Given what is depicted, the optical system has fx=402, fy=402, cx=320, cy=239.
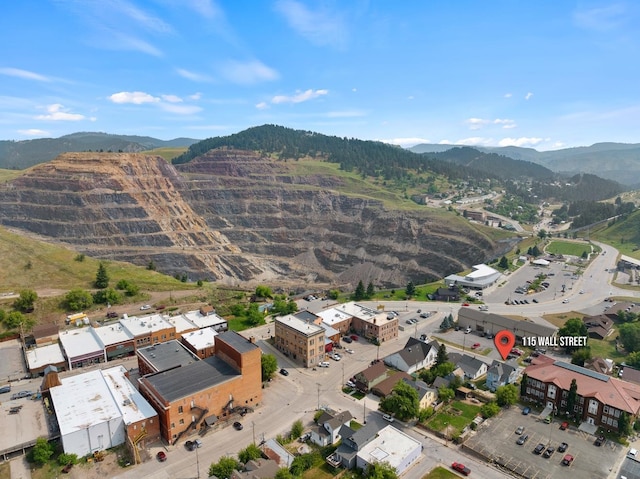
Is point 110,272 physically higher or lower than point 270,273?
higher

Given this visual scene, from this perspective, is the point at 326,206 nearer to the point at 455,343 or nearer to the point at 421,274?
the point at 421,274

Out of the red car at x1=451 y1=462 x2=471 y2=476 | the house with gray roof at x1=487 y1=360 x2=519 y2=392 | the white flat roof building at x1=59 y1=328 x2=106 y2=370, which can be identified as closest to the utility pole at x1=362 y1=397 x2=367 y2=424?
the red car at x1=451 y1=462 x2=471 y2=476

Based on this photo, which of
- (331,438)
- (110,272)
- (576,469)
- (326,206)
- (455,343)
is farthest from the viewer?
(326,206)

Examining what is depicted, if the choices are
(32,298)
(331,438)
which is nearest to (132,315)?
(32,298)

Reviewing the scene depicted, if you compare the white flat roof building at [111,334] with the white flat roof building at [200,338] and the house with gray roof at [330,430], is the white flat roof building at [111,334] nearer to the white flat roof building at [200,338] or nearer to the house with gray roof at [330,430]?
the white flat roof building at [200,338]

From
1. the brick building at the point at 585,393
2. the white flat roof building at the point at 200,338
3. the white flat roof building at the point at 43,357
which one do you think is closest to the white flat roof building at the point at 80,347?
the white flat roof building at the point at 43,357

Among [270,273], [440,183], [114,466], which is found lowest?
[270,273]

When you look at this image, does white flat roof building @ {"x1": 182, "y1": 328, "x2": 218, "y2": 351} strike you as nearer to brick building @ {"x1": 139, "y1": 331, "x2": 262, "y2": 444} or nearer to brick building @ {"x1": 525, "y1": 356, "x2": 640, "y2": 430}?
brick building @ {"x1": 139, "y1": 331, "x2": 262, "y2": 444}

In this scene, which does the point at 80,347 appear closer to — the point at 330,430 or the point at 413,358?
the point at 330,430
